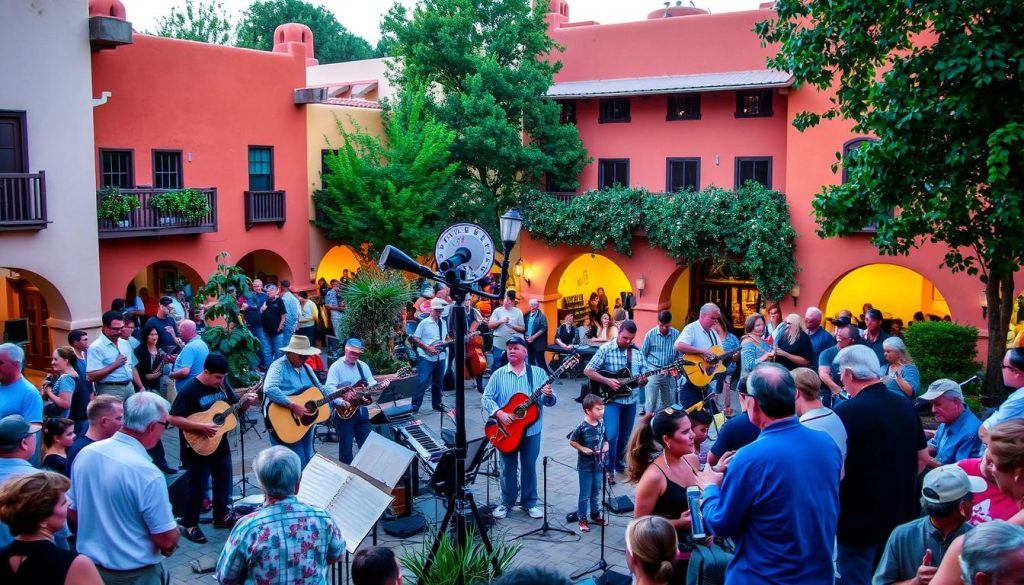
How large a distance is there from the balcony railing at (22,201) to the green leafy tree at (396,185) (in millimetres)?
7336

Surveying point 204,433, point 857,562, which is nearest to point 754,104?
point 204,433

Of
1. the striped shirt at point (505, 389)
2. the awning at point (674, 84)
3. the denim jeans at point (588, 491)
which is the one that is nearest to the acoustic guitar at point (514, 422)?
the striped shirt at point (505, 389)

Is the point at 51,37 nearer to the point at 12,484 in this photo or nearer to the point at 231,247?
the point at 231,247

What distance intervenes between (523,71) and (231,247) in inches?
319

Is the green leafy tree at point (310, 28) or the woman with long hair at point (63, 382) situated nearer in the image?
the woman with long hair at point (63, 382)

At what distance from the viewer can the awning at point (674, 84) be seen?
2020 cm

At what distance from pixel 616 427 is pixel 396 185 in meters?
12.9

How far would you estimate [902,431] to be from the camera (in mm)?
5930

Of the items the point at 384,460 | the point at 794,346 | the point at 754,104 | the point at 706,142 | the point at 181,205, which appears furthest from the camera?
the point at 706,142

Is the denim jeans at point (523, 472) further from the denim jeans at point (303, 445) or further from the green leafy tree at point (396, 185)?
the green leafy tree at point (396, 185)

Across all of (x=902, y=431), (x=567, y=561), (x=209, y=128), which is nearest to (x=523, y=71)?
(x=209, y=128)

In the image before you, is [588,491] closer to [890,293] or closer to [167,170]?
[167,170]

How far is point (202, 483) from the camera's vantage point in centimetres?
912

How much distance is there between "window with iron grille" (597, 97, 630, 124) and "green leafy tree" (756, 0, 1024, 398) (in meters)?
9.00
